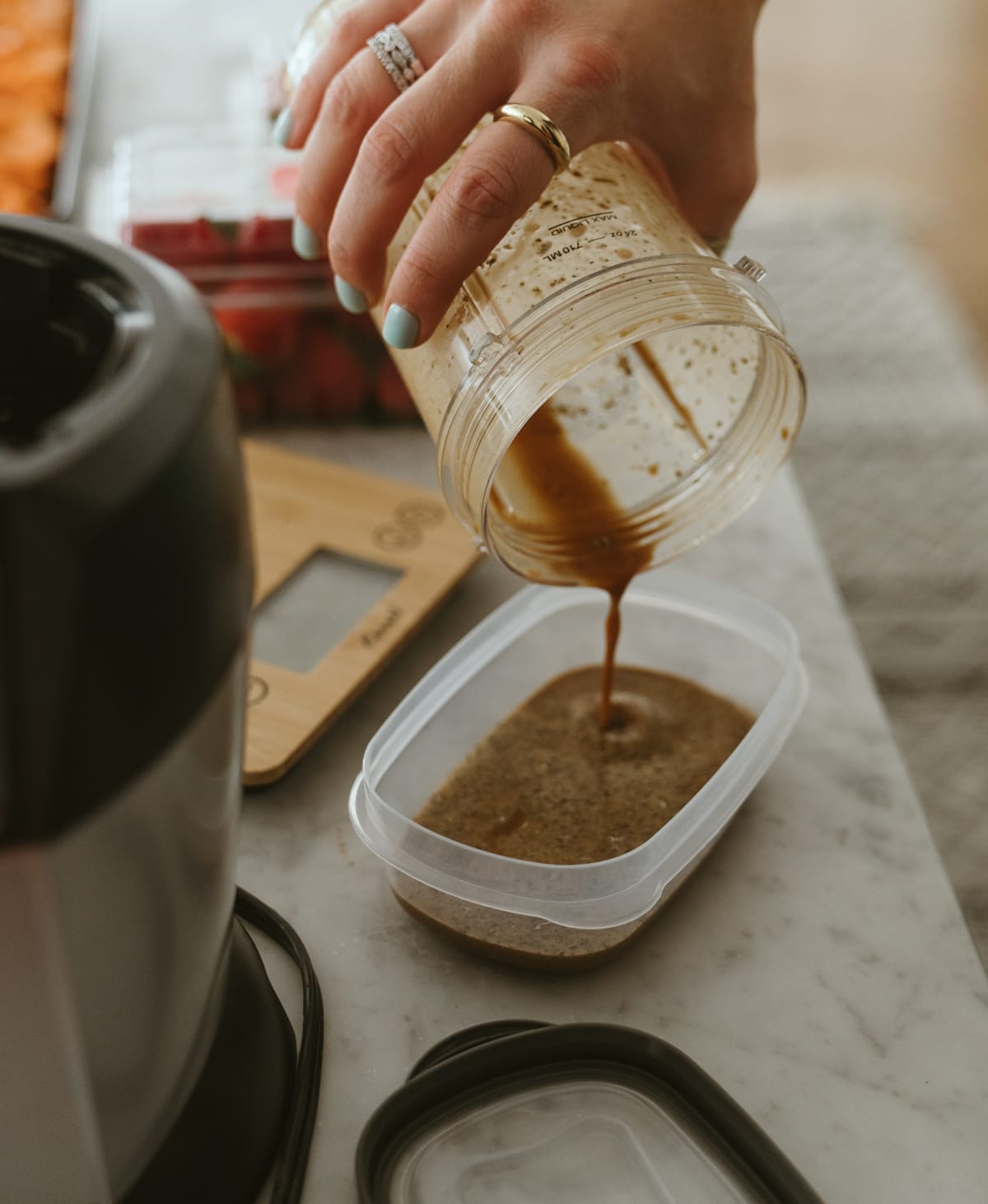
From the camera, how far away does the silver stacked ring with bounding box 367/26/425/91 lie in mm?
606

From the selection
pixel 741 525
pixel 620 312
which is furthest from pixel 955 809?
pixel 620 312

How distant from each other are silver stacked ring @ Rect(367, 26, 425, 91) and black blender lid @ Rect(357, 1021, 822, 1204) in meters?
0.45

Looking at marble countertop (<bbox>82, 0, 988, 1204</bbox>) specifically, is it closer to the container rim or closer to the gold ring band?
the container rim

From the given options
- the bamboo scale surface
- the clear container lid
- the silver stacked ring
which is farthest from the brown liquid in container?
the clear container lid

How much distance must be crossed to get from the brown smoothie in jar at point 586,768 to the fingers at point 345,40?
35cm

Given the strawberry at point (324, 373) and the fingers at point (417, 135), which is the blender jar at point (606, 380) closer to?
the fingers at point (417, 135)

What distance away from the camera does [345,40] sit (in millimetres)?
649

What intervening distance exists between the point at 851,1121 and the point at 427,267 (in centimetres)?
42

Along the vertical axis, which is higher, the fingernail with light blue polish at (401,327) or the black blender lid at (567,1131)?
the fingernail with light blue polish at (401,327)

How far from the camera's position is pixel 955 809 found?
1.42 metres

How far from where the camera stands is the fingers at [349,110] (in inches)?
23.8

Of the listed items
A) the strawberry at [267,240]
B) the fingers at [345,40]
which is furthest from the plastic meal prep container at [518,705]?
the strawberry at [267,240]

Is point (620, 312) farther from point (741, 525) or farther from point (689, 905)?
point (741, 525)

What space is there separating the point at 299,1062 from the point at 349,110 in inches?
17.7
